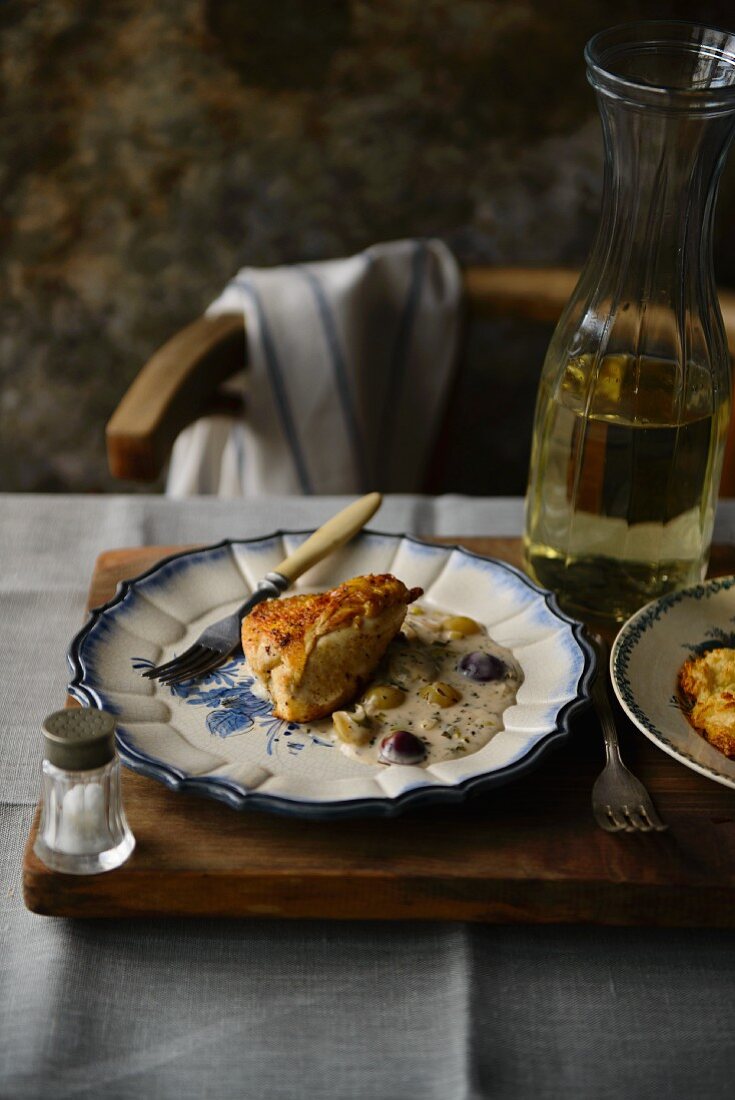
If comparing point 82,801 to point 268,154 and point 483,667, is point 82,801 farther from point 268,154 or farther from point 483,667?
point 268,154

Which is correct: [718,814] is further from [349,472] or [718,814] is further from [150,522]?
[349,472]

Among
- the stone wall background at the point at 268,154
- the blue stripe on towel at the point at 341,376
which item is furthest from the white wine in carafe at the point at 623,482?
the stone wall background at the point at 268,154

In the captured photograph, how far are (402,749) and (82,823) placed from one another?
23cm

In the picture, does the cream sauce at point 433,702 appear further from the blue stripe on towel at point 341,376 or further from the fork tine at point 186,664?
the blue stripe on towel at point 341,376

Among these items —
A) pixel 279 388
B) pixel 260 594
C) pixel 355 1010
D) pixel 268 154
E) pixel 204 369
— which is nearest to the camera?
pixel 355 1010

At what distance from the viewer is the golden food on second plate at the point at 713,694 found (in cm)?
87

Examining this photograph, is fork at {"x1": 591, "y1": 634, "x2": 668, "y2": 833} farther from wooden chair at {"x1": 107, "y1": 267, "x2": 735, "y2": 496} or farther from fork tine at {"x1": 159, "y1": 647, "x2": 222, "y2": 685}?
wooden chair at {"x1": 107, "y1": 267, "x2": 735, "y2": 496}

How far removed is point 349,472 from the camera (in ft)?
6.35

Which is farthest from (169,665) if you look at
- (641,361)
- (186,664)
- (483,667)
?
(641,361)

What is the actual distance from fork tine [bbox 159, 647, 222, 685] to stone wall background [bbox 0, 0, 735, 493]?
4.75 feet

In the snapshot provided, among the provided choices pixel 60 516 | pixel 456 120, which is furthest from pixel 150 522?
pixel 456 120

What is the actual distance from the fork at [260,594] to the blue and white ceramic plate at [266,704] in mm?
13

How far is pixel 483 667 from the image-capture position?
96cm

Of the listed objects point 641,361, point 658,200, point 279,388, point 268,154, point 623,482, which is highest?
point 658,200
